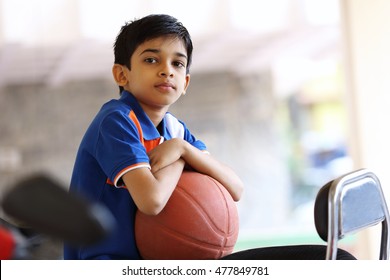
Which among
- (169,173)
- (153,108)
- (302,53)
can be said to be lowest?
(169,173)

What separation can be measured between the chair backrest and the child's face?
1.29ft

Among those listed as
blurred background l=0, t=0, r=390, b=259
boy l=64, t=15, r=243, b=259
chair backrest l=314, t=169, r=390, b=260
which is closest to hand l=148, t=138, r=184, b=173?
boy l=64, t=15, r=243, b=259

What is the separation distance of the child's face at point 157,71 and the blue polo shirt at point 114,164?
0.13 feet

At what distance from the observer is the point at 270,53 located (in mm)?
8828

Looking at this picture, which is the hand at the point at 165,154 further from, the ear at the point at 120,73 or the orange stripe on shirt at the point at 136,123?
the ear at the point at 120,73

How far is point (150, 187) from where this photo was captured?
1.17 metres

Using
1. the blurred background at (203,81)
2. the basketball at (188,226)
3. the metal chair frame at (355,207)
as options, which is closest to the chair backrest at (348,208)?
the metal chair frame at (355,207)

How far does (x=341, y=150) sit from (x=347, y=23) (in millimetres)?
10437

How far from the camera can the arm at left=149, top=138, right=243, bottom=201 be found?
125cm

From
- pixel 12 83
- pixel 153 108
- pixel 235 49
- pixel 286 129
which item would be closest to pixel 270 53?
pixel 235 49

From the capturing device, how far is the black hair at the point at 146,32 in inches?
53.2

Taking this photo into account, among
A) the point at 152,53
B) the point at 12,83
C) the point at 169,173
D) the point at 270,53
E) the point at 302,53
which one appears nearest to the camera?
the point at 169,173

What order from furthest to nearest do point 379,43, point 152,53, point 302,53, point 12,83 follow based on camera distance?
1. point 302,53
2. point 12,83
3. point 379,43
4. point 152,53
